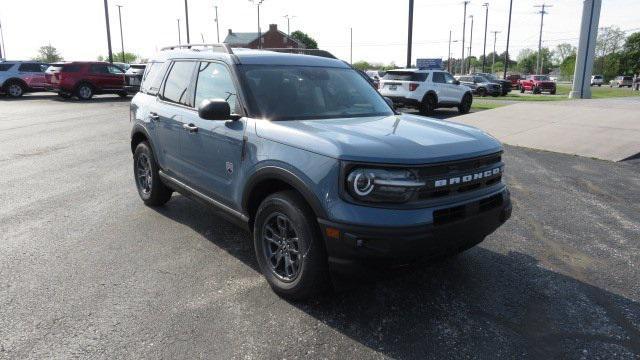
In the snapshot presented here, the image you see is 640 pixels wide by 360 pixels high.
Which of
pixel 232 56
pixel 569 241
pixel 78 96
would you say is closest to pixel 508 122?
pixel 569 241

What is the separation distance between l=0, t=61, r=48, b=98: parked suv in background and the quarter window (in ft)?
83.7

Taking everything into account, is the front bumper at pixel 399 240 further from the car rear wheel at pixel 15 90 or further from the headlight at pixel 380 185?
the car rear wheel at pixel 15 90

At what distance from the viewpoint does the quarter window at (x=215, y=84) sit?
4.11 metres

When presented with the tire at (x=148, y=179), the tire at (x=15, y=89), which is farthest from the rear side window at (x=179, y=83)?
the tire at (x=15, y=89)

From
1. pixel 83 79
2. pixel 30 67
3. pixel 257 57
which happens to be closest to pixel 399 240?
pixel 257 57

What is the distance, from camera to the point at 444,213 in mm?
3137

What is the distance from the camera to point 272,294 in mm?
3750

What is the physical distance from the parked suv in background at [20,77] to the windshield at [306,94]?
26229 mm

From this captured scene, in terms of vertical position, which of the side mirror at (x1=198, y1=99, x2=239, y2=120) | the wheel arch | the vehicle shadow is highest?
the side mirror at (x1=198, y1=99, x2=239, y2=120)

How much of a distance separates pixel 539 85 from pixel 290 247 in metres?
41.3

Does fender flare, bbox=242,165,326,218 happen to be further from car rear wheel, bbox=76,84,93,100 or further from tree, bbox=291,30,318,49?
tree, bbox=291,30,318,49

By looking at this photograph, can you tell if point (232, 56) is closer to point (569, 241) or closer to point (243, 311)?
point (243, 311)

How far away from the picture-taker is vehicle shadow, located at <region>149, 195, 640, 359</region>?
3.03m

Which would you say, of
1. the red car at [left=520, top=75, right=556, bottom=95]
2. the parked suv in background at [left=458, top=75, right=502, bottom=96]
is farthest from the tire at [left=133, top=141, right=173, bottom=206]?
the red car at [left=520, top=75, right=556, bottom=95]
